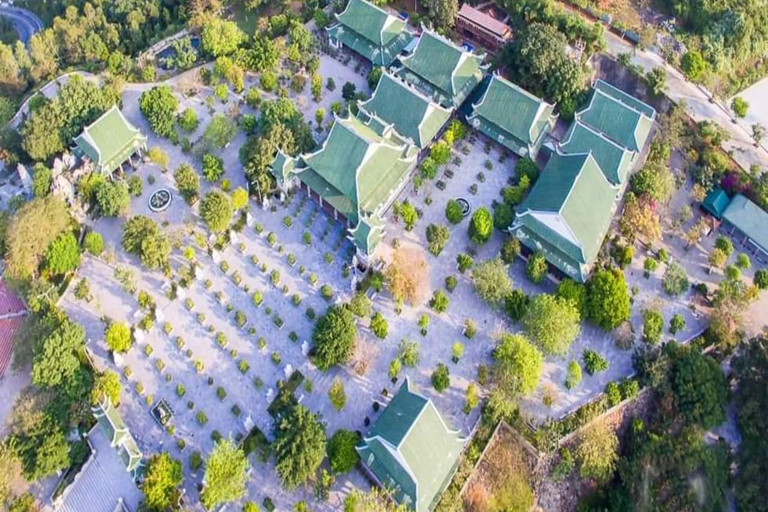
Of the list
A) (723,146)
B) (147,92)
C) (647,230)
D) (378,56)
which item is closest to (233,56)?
(147,92)

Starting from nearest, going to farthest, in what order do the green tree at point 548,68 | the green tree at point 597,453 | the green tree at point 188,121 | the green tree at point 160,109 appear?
1. the green tree at point 597,453
2. the green tree at point 160,109
3. the green tree at point 548,68
4. the green tree at point 188,121

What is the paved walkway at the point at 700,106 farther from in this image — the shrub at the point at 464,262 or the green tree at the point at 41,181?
the green tree at the point at 41,181

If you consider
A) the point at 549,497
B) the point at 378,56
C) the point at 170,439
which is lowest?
the point at 170,439

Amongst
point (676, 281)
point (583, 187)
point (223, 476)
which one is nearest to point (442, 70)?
point (583, 187)

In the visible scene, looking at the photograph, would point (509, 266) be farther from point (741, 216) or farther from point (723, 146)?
point (723, 146)

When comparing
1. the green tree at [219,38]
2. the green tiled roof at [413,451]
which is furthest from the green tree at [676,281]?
Answer: the green tree at [219,38]

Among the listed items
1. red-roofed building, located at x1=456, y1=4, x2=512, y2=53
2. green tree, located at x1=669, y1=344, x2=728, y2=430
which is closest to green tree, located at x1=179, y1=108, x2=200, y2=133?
red-roofed building, located at x1=456, y1=4, x2=512, y2=53

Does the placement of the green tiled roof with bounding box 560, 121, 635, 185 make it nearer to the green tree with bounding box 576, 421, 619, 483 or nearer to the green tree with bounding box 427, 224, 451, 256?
the green tree with bounding box 427, 224, 451, 256
